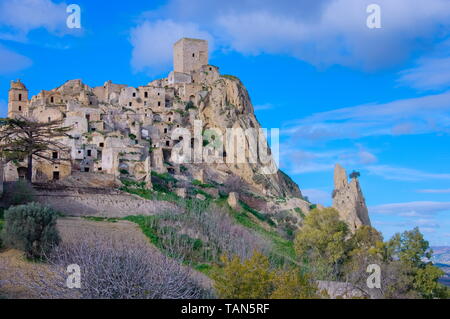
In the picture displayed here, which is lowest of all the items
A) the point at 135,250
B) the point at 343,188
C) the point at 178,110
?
the point at 135,250

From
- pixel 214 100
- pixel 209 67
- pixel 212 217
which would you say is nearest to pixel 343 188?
pixel 212 217

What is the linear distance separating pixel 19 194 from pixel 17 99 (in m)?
31.3

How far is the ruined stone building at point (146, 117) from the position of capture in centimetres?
4594

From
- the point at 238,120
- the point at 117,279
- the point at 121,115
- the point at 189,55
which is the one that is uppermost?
the point at 189,55

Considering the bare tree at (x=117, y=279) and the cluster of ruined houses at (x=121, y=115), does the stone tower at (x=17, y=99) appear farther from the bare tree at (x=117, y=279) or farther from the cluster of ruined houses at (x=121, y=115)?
the bare tree at (x=117, y=279)

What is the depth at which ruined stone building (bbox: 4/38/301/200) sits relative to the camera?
4594 cm

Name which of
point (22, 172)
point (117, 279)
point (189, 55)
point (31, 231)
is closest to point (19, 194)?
point (22, 172)

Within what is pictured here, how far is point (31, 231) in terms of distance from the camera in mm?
24922

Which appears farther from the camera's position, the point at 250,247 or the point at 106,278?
the point at 250,247

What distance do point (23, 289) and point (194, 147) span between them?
3451 cm

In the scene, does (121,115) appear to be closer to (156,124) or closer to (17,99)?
(156,124)

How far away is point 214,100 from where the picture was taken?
6228 cm

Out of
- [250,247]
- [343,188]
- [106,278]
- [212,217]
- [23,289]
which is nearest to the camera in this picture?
[106,278]

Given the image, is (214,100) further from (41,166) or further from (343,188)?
(41,166)
